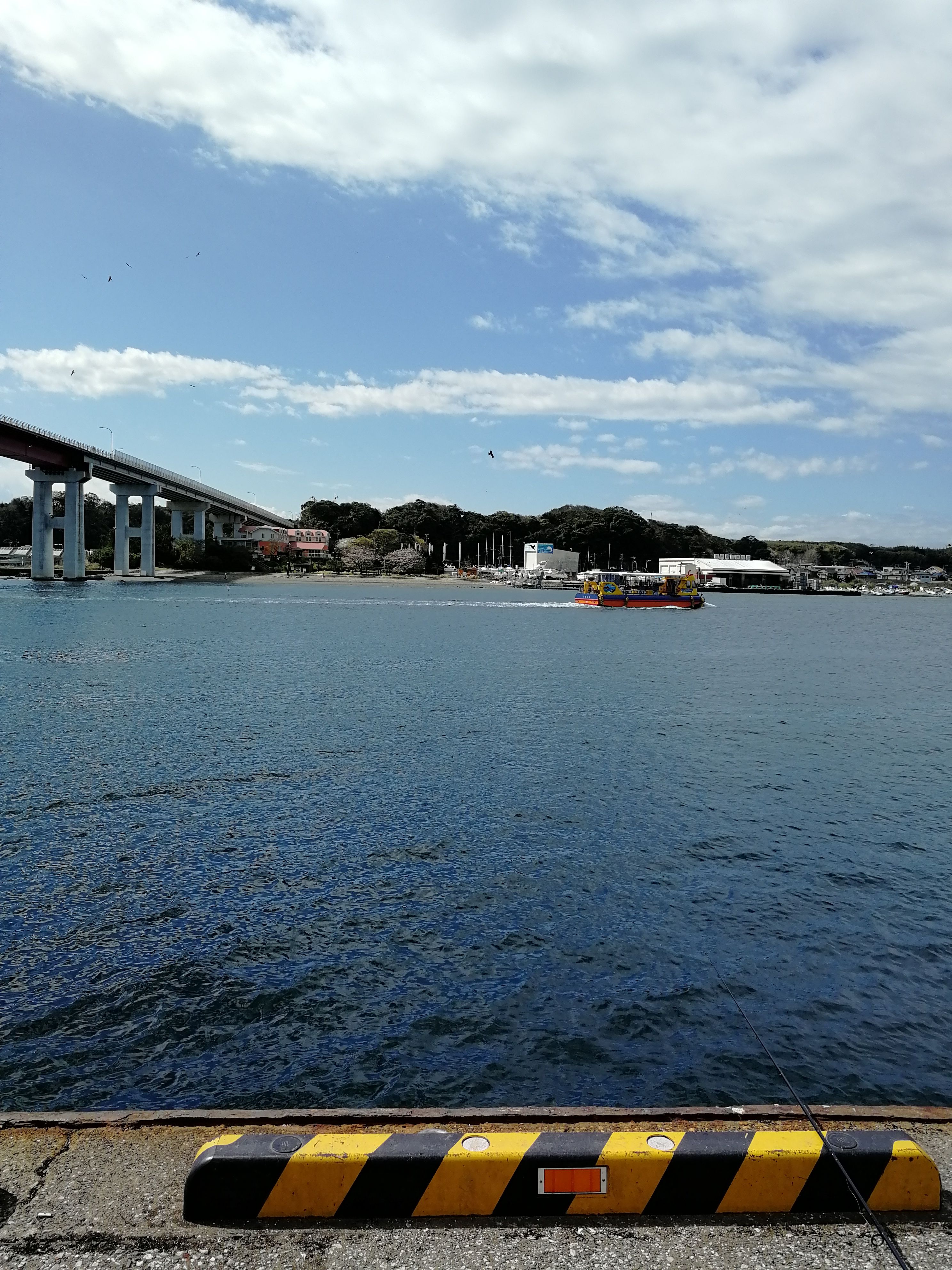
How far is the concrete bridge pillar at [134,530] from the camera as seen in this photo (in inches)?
4803

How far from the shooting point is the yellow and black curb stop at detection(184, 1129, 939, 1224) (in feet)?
16.2

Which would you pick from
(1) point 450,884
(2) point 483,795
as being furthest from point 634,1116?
(2) point 483,795

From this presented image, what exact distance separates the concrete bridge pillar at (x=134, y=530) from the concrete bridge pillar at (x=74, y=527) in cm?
484

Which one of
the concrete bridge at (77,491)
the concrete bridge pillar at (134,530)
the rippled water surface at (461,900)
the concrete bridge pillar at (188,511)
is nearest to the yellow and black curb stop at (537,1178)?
the rippled water surface at (461,900)

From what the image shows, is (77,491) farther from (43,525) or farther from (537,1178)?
(537,1178)

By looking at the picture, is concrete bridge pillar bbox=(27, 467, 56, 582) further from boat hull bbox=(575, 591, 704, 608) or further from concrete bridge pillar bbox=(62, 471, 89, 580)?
boat hull bbox=(575, 591, 704, 608)

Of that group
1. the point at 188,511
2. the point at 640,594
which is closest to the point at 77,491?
the point at 188,511

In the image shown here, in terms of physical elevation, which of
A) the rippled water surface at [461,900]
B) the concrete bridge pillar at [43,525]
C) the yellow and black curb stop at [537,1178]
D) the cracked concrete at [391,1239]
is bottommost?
the rippled water surface at [461,900]

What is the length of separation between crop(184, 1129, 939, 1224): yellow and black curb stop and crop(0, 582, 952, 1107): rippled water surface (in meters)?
3.06

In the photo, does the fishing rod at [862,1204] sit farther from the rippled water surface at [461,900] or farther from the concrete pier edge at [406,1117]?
the rippled water surface at [461,900]

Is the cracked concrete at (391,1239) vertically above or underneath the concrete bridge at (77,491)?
underneath

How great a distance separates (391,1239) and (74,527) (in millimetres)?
121442

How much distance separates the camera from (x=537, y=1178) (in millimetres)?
4961

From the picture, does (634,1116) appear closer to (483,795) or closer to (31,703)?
(483,795)
